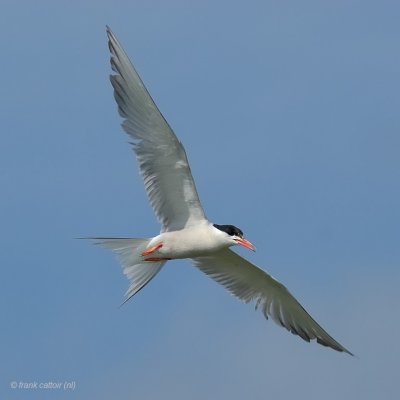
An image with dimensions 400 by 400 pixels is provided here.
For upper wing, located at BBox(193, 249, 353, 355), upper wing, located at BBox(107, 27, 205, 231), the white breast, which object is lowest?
upper wing, located at BBox(193, 249, 353, 355)

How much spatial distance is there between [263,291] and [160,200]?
8.65 feet

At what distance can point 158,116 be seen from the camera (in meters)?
14.5

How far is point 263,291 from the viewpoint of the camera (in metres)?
17.2

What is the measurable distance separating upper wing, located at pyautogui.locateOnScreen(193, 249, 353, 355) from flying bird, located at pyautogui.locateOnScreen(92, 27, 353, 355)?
11 cm

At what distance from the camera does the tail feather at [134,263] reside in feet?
50.8

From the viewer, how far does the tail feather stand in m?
15.5

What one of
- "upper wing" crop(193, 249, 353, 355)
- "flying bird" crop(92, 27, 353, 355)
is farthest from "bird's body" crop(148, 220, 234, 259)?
"upper wing" crop(193, 249, 353, 355)

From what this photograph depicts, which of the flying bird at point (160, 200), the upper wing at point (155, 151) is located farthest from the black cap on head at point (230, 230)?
the upper wing at point (155, 151)

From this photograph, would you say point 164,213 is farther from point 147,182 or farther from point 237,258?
point 237,258

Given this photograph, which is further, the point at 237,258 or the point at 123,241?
the point at 237,258

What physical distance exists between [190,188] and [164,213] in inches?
24.3

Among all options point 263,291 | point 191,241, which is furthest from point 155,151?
point 263,291

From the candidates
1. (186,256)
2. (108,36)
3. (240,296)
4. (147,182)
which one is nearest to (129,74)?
(108,36)

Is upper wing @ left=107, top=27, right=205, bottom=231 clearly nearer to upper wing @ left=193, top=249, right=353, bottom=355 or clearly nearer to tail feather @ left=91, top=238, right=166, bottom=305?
tail feather @ left=91, top=238, right=166, bottom=305
